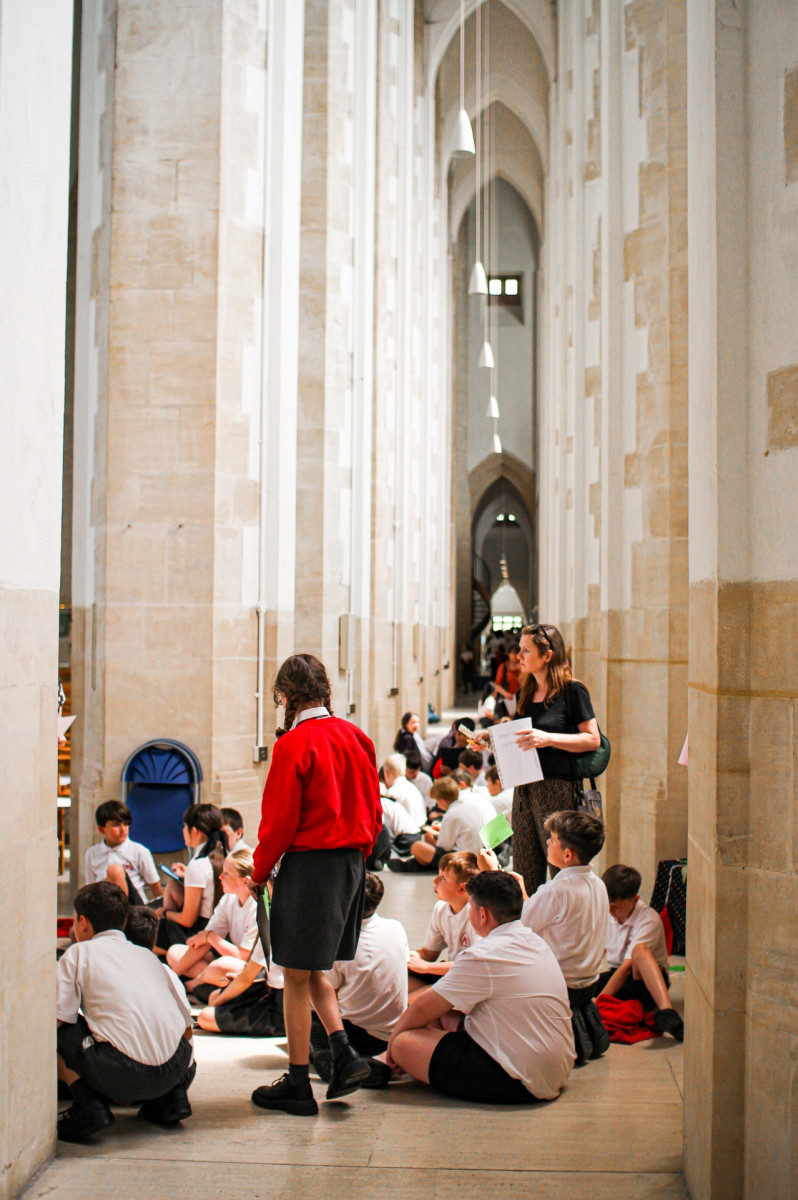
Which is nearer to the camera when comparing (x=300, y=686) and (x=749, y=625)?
(x=749, y=625)

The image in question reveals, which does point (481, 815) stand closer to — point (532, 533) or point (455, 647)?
point (455, 647)

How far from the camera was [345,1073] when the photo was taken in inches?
165

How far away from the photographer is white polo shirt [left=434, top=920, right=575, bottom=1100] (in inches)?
164

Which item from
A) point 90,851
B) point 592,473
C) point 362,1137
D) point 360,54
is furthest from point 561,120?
point 362,1137

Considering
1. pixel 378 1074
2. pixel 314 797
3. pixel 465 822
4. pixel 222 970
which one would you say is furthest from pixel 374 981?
pixel 465 822

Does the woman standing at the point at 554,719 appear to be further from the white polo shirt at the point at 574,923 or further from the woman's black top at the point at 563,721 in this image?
the white polo shirt at the point at 574,923

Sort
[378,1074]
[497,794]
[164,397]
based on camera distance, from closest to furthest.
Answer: [378,1074] < [164,397] < [497,794]

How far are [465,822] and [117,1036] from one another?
4.52 m

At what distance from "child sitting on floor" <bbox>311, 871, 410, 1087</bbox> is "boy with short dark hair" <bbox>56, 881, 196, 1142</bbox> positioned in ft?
2.96

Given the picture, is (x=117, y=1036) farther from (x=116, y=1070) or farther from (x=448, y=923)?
(x=448, y=923)

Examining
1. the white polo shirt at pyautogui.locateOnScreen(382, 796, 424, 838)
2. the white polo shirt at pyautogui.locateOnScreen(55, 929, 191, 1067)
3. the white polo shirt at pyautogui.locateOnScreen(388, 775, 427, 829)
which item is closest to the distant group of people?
the white polo shirt at pyautogui.locateOnScreen(55, 929, 191, 1067)

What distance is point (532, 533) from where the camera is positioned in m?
37.3

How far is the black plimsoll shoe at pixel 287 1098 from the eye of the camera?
4082 mm

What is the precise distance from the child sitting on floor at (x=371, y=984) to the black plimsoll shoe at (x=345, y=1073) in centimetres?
53
